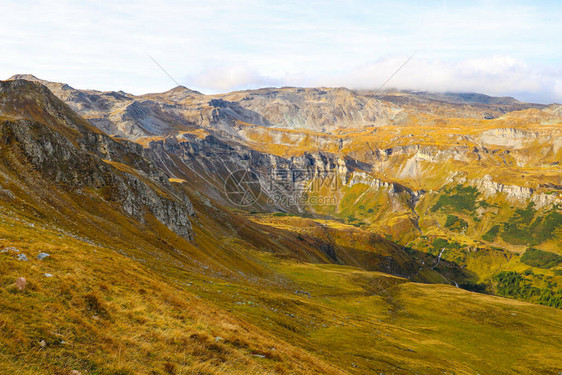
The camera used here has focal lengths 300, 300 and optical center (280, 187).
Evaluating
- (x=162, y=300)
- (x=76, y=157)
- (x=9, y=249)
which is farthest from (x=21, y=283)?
(x=76, y=157)

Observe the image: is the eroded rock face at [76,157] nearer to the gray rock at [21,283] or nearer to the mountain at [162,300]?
the mountain at [162,300]

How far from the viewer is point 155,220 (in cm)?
8706

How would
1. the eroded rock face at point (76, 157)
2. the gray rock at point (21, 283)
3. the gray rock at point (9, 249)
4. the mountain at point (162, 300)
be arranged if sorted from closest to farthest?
the mountain at point (162, 300) → the gray rock at point (21, 283) → the gray rock at point (9, 249) → the eroded rock face at point (76, 157)

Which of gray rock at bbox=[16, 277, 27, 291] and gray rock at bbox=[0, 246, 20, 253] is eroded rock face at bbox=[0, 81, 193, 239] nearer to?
gray rock at bbox=[0, 246, 20, 253]

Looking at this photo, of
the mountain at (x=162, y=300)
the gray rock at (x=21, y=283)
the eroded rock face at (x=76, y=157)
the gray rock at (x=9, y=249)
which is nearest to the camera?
the mountain at (x=162, y=300)

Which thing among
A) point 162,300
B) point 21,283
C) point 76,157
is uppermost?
point 76,157

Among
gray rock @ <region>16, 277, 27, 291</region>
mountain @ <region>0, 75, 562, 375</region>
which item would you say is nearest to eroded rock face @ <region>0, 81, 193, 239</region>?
mountain @ <region>0, 75, 562, 375</region>

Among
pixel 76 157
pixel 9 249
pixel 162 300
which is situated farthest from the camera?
pixel 76 157

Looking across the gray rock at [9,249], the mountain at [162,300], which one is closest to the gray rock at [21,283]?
the mountain at [162,300]

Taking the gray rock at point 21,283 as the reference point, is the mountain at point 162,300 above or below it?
below

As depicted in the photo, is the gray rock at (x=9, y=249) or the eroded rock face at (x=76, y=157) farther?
the eroded rock face at (x=76, y=157)

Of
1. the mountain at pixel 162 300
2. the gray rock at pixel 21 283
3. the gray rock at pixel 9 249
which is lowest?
the mountain at pixel 162 300

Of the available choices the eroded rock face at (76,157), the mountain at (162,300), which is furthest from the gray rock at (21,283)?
the eroded rock face at (76,157)

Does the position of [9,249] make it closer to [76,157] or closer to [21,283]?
[21,283]
